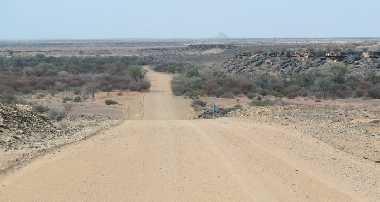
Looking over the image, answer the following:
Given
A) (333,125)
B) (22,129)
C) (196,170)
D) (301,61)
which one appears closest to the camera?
(196,170)

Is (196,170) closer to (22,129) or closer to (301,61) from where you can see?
(22,129)

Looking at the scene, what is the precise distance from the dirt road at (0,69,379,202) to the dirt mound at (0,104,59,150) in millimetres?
1584

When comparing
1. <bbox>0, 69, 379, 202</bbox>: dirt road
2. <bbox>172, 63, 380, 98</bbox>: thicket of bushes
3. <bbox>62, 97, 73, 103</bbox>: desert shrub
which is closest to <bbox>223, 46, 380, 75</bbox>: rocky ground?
<bbox>172, 63, 380, 98</bbox>: thicket of bushes

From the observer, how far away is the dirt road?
11.6 m

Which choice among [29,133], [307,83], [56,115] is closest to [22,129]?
[29,133]

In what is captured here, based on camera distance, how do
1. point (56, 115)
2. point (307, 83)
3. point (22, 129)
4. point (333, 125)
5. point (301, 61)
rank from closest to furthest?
point (22, 129)
point (333, 125)
point (56, 115)
point (307, 83)
point (301, 61)

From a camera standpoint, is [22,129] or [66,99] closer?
[22,129]

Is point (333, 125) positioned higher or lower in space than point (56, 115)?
higher

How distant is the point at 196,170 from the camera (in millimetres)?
14078

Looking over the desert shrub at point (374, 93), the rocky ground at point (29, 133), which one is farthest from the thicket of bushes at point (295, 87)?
the rocky ground at point (29, 133)

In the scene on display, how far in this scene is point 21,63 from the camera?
323ft

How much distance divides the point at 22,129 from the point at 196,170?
26.7ft

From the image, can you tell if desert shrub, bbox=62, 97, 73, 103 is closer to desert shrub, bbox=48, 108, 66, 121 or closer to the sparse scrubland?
the sparse scrubland

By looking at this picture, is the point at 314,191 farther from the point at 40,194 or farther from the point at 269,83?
the point at 269,83
